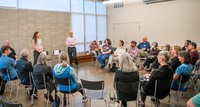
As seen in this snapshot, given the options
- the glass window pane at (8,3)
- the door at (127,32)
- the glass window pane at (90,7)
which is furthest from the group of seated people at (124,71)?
the glass window pane at (90,7)

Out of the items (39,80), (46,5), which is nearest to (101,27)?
(46,5)

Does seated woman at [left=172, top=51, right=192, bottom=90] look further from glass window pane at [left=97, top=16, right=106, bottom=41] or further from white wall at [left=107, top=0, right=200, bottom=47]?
glass window pane at [left=97, top=16, right=106, bottom=41]

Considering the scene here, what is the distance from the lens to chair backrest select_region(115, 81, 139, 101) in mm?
2885

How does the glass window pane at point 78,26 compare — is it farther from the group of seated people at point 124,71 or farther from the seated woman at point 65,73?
the seated woman at point 65,73

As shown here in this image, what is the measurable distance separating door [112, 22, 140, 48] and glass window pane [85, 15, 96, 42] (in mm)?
1299

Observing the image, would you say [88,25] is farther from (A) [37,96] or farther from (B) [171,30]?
(A) [37,96]

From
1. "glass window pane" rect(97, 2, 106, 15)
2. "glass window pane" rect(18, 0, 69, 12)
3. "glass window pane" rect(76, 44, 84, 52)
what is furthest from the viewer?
"glass window pane" rect(97, 2, 106, 15)

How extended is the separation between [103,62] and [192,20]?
4.32 meters

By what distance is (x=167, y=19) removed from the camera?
8812 mm

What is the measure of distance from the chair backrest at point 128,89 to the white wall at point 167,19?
6.26 meters

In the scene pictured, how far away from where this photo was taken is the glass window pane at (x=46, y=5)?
782cm

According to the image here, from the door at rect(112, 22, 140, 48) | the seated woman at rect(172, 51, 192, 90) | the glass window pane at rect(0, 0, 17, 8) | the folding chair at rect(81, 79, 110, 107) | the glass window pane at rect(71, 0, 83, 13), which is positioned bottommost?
the folding chair at rect(81, 79, 110, 107)

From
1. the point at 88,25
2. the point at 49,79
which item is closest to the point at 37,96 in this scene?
the point at 49,79

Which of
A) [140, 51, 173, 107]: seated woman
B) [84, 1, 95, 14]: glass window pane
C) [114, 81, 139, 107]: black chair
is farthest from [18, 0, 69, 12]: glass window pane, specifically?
[140, 51, 173, 107]: seated woman
